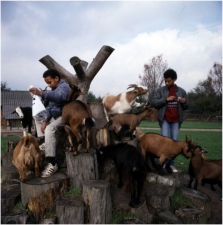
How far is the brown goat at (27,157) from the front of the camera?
12.3 ft

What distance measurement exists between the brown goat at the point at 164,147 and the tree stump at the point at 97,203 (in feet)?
4.27

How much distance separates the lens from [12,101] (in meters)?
21.0

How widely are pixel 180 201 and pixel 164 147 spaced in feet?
3.05

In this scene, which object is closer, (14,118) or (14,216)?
(14,216)

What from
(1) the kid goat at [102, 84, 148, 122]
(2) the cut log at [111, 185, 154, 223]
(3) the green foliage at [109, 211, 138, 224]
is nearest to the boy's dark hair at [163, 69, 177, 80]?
(1) the kid goat at [102, 84, 148, 122]

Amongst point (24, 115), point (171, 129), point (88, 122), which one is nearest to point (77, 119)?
point (88, 122)

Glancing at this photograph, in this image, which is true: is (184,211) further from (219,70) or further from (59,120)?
(219,70)

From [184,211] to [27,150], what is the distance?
8.39ft

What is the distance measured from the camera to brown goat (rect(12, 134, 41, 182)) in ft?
12.3

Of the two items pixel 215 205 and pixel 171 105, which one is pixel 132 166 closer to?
pixel 171 105

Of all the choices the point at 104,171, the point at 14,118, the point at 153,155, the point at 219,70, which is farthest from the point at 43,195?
the point at 219,70

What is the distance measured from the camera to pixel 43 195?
11.9 ft

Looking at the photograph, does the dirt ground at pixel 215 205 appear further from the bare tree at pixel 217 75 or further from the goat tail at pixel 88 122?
the bare tree at pixel 217 75

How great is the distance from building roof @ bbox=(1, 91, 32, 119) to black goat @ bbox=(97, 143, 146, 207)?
57.0 ft
